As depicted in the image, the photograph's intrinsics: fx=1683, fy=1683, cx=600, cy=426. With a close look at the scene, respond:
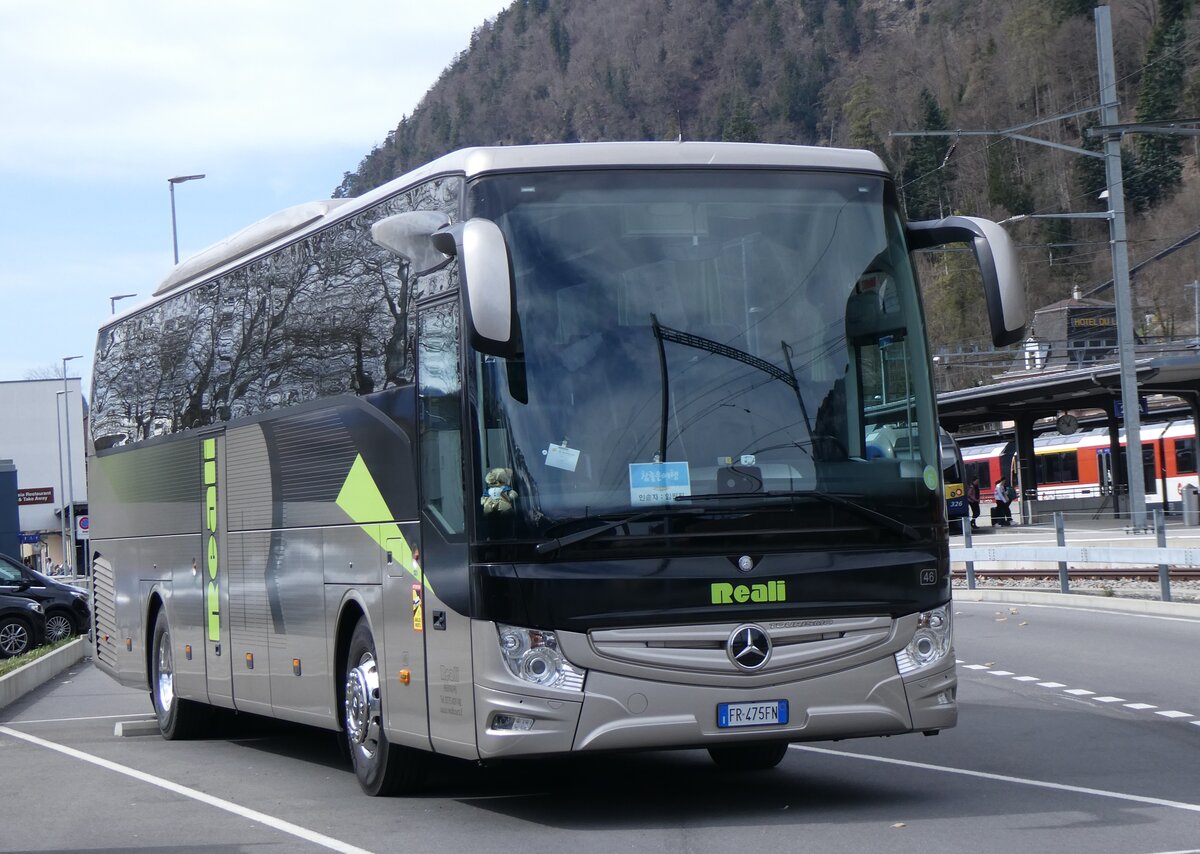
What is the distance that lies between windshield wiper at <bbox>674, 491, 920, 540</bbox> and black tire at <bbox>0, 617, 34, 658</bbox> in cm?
1956

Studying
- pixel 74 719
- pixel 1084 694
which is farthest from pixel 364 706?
pixel 74 719

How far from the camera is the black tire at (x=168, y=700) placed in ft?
47.0

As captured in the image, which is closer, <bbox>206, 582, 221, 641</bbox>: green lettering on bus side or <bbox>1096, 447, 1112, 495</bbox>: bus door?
<bbox>206, 582, 221, 641</bbox>: green lettering on bus side

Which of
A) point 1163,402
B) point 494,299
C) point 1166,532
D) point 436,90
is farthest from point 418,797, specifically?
point 436,90

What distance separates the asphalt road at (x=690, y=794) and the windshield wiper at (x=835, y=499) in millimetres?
1480

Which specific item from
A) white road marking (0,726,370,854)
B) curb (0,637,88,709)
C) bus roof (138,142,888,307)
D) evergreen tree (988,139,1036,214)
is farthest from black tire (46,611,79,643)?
evergreen tree (988,139,1036,214)

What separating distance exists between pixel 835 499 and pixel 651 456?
39.9 inches

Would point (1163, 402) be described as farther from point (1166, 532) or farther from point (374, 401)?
point (374, 401)

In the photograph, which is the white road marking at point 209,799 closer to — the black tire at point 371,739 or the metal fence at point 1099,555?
the black tire at point 371,739

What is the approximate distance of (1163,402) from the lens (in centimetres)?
6694

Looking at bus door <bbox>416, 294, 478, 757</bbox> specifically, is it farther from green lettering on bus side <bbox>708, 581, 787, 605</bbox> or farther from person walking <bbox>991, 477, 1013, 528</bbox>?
person walking <bbox>991, 477, 1013, 528</bbox>

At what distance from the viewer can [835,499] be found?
8672 mm

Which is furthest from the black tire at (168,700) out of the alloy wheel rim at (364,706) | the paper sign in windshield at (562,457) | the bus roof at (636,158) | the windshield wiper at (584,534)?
the paper sign in windshield at (562,457)

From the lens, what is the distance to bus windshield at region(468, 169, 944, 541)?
840 centimetres
